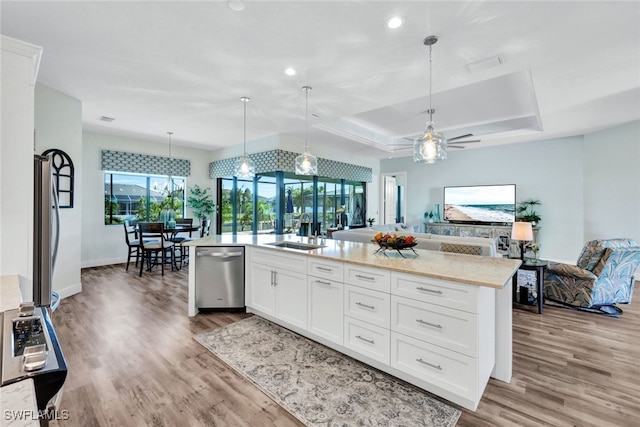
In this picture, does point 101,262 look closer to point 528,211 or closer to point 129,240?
point 129,240

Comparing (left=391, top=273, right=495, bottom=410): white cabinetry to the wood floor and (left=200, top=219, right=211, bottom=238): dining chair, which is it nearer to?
the wood floor

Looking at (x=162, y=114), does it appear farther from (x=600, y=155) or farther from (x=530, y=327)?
(x=600, y=155)

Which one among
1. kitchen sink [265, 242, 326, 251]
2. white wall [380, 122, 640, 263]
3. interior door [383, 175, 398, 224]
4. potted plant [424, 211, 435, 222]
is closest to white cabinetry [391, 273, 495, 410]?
kitchen sink [265, 242, 326, 251]

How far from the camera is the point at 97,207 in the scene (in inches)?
239

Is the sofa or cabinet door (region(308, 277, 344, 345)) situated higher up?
the sofa

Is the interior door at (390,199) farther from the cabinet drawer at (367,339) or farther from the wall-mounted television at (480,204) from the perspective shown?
the cabinet drawer at (367,339)

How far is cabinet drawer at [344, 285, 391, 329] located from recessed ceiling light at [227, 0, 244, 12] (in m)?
2.30

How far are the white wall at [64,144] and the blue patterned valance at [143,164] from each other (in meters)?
2.05

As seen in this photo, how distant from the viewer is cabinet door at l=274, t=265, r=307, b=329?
2818 millimetres

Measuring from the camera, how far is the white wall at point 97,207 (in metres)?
5.88

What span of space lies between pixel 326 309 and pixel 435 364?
0.99 meters

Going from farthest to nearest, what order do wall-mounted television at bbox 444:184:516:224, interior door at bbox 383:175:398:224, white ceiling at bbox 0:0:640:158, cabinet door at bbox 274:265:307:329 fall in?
interior door at bbox 383:175:398:224, wall-mounted television at bbox 444:184:516:224, cabinet door at bbox 274:265:307:329, white ceiling at bbox 0:0:640:158

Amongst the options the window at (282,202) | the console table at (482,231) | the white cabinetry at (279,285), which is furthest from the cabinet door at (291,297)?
the console table at (482,231)

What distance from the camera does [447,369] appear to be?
1912 millimetres
